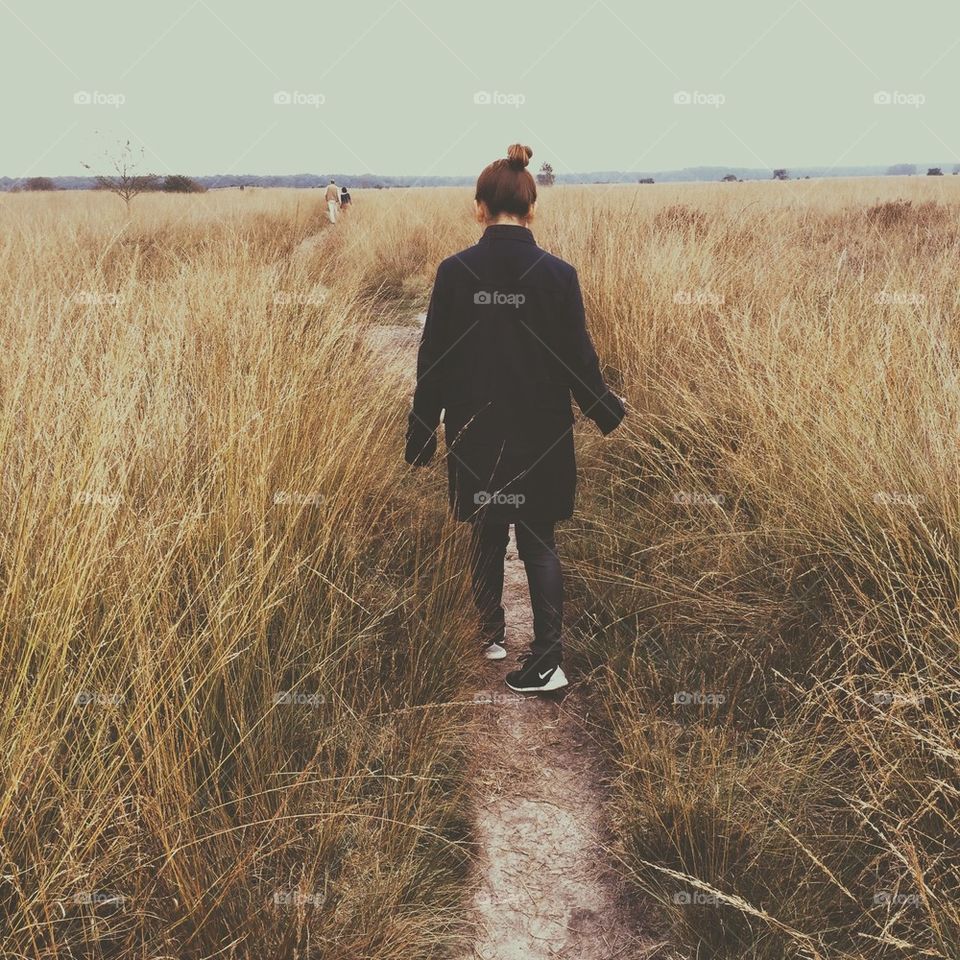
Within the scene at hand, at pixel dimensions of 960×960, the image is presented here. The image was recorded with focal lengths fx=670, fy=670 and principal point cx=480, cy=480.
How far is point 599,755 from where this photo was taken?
2.22m

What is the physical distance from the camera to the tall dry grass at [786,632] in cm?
157

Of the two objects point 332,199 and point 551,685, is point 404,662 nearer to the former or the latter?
point 551,685

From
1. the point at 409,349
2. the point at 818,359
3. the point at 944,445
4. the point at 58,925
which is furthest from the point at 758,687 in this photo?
the point at 409,349

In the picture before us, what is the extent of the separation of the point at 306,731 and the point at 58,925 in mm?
668
